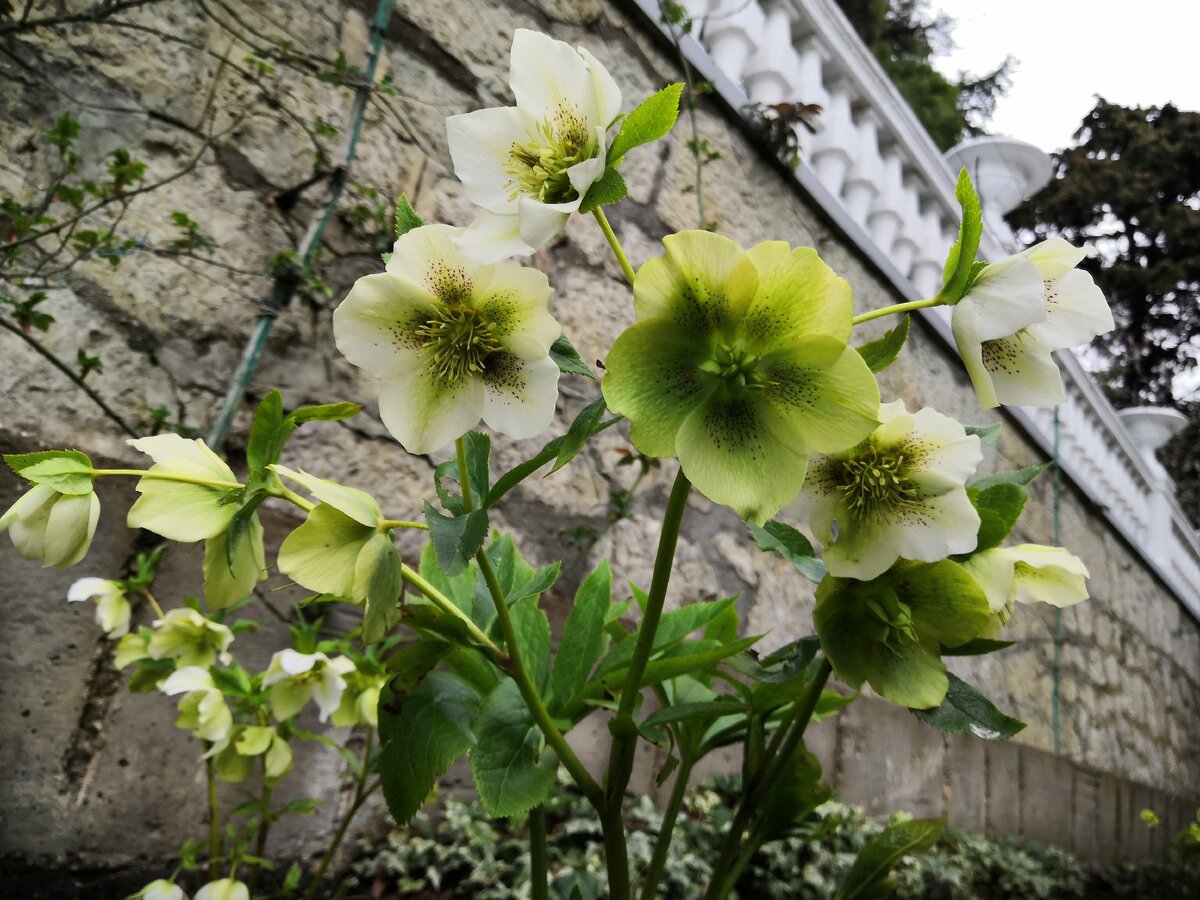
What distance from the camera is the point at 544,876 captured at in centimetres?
56

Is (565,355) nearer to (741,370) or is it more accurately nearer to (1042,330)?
(741,370)

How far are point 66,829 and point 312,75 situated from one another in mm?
1276

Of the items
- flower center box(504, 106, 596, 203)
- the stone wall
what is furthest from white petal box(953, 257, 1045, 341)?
the stone wall

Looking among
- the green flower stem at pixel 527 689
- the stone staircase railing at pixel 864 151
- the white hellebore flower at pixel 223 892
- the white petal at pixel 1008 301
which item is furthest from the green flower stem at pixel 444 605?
the stone staircase railing at pixel 864 151

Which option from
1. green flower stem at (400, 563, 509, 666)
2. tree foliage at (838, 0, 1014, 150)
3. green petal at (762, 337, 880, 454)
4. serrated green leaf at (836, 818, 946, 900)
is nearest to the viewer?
green petal at (762, 337, 880, 454)

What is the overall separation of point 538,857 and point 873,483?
35 centimetres

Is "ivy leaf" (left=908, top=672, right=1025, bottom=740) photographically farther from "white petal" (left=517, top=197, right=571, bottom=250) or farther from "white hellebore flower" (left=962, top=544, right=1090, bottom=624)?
"white petal" (left=517, top=197, right=571, bottom=250)

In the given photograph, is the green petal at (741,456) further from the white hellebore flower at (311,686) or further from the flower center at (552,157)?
the white hellebore flower at (311,686)

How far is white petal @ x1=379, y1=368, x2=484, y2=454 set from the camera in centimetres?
44

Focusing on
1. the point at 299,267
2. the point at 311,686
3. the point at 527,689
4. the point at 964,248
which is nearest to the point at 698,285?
the point at 964,248

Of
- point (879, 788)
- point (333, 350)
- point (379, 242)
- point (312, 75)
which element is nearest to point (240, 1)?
point (312, 75)

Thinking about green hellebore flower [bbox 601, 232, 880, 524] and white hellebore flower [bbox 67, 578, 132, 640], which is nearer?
green hellebore flower [bbox 601, 232, 880, 524]

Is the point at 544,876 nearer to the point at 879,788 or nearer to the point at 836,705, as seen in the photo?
the point at 836,705

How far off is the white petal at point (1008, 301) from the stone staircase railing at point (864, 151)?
1.94 meters
